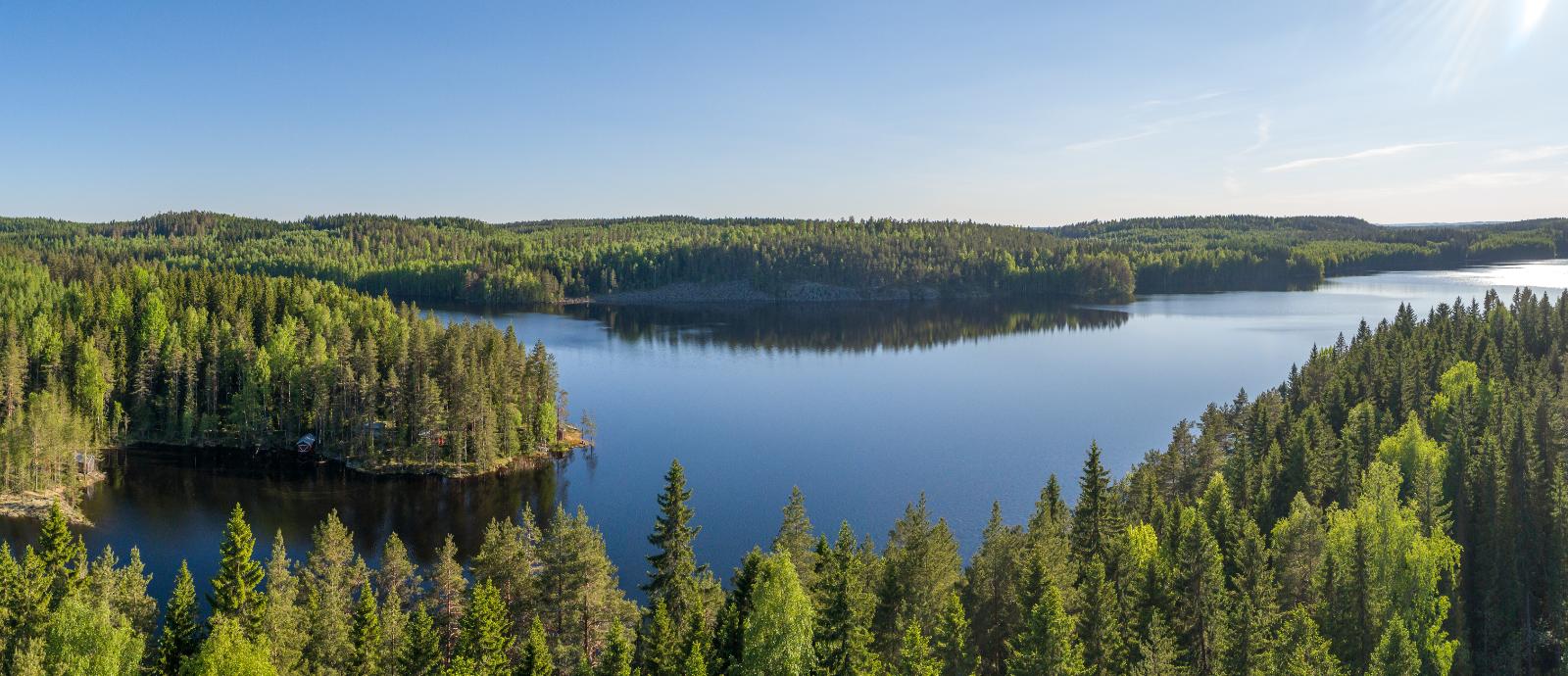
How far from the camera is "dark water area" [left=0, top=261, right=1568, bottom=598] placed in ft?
237

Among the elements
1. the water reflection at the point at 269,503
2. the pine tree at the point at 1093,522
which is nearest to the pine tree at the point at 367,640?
the water reflection at the point at 269,503

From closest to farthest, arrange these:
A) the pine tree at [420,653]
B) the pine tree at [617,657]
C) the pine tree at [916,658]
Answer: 1. the pine tree at [916,658]
2. the pine tree at [617,657]
3. the pine tree at [420,653]

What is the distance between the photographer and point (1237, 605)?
130 feet

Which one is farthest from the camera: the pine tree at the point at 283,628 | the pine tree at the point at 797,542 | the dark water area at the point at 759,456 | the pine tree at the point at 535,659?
the dark water area at the point at 759,456

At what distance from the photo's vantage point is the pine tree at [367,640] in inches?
1467

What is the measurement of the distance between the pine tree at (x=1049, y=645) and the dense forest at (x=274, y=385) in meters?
64.1

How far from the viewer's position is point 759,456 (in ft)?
310

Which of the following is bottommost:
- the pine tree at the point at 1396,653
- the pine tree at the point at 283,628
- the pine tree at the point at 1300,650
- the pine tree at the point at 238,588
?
the pine tree at the point at 1396,653

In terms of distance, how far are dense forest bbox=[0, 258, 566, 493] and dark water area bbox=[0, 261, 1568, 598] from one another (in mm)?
3984

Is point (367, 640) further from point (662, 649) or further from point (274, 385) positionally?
point (274, 385)

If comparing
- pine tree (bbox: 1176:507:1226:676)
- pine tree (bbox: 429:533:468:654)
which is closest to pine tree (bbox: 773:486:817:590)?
pine tree (bbox: 429:533:468:654)

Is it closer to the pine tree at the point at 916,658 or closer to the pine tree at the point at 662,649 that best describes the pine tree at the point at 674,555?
the pine tree at the point at 662,649

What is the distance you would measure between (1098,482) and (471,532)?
4560 cm

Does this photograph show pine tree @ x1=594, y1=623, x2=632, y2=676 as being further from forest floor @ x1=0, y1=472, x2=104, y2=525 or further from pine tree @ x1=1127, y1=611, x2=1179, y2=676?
forest floor @ x1=0, y1=472, x2=104, y2=525
